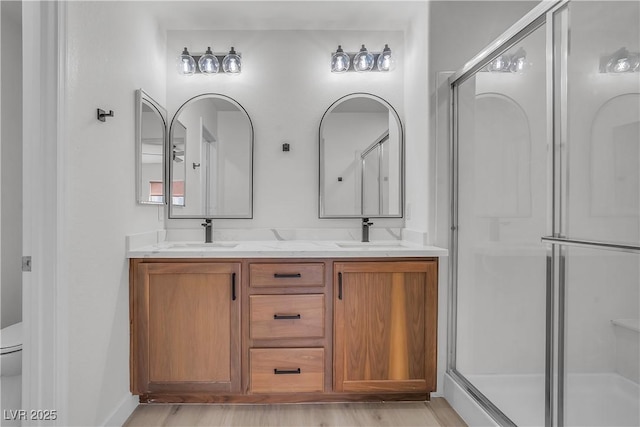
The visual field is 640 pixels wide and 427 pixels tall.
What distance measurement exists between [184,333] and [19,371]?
0.70 m

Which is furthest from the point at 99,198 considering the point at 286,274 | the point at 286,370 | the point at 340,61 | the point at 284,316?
the point at 340,61

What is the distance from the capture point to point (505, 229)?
69.9 inches

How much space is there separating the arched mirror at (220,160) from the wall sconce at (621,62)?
6.53 ft

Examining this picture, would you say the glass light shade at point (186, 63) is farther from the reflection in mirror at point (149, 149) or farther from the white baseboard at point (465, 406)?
the white baseboard at point (465, 406)

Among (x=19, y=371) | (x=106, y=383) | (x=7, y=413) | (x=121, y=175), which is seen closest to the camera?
(x=7, y=413)

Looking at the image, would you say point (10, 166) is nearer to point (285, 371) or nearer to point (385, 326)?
point (285, 371)

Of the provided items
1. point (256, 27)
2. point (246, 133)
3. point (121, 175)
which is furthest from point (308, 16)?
point (121, 175)

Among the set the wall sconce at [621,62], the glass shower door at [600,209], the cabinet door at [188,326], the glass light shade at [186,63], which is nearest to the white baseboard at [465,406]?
the glass shower door at [600,209]

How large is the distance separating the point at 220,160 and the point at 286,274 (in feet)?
3.48

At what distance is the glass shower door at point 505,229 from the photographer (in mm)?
1559

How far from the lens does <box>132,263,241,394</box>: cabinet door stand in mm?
1972

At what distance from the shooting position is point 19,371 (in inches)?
62.1

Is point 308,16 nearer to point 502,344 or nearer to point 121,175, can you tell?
point 121,175

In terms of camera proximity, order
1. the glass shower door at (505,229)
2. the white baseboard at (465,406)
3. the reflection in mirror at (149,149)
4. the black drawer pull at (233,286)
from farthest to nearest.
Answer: the reflection in mirror at (149,149) → the black drawer pull at (233,286) → the white baseboard at (465,406) → the glass shower door at (505,229)
